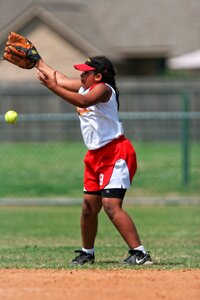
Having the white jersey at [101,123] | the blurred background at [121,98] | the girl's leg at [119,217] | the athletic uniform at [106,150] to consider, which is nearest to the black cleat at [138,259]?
the girl's leg at [119,217]

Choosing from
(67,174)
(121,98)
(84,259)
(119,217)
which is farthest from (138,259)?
(121,98)

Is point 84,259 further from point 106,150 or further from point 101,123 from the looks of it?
point 101,123

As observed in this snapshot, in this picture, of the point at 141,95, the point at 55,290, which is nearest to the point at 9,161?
the point at 141,95

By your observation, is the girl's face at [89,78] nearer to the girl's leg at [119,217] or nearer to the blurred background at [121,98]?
the girl's leg at [119,217]

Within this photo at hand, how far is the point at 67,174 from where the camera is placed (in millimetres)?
17656

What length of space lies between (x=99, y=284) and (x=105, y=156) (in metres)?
1.54

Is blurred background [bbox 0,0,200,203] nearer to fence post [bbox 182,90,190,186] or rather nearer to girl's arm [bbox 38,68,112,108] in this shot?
fence post [bbox 182,90,190,186]

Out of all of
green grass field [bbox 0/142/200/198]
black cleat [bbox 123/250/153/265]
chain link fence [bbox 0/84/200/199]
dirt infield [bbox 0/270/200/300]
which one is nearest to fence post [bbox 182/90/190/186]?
chain link fence [bbox 0/84/200/199]

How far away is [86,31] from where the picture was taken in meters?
32.4

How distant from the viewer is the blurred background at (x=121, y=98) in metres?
16.9

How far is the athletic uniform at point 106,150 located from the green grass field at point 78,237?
75 centimetres

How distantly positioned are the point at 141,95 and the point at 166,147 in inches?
173

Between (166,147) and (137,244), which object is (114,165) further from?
(166,147)

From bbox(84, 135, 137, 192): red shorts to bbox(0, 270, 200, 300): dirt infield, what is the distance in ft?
2.82
